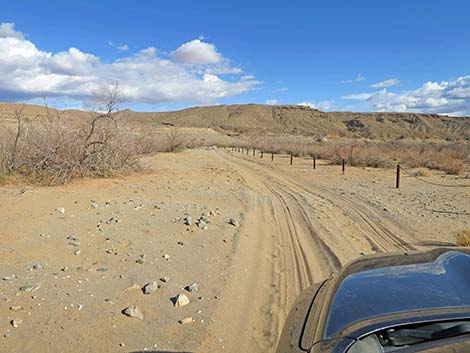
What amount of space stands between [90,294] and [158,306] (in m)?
0.89

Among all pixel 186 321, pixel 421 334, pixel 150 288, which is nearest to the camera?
pixel 421 334

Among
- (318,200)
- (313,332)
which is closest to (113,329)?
(313,332)

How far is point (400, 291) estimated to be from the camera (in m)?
2.11

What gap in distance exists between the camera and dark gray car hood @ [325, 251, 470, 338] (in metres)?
1.91

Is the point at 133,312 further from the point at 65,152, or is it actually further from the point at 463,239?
the point at 65,152

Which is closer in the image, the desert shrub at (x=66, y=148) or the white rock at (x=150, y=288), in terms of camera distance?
the white rock at (x=150, y=288)

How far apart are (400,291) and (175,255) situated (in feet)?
14.4

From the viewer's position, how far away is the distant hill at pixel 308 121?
404ft

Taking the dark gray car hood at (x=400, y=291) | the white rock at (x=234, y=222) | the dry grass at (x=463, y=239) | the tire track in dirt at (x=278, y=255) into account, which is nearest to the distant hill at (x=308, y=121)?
the tire track in dirt at (x=278, y=255)

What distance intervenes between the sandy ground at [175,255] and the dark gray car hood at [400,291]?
5.36 ft

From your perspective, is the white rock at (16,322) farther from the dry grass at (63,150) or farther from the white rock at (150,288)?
the dry grass at (63,150)

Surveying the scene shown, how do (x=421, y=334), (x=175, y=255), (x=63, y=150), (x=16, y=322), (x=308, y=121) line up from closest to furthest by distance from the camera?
(x=421, y=334) → (x=16, y=322) → (x=175, y=255) → (x=63, y=150) → (x=308, y=121)

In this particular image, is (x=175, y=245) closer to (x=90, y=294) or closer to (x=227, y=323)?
(x=90, y=294)

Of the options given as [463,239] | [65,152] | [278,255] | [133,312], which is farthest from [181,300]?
[65,152]
